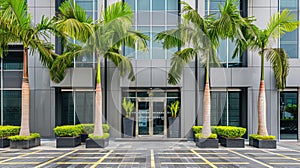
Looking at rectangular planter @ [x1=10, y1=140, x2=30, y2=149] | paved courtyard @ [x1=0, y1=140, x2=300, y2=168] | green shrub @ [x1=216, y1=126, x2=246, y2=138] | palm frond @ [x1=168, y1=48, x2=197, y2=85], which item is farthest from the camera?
palm frond @ [x1=168, y1=48, x2=197, y2=85]

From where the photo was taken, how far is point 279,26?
45.4 ft

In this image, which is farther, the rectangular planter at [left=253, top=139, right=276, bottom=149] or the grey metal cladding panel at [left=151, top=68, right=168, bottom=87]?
the grey metal cladding panel at [left=151, top=68, right=168, bottom=87]

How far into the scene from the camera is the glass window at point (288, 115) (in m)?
16.7

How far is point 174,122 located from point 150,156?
5.45 m

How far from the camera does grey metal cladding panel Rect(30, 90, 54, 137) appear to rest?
650 inches

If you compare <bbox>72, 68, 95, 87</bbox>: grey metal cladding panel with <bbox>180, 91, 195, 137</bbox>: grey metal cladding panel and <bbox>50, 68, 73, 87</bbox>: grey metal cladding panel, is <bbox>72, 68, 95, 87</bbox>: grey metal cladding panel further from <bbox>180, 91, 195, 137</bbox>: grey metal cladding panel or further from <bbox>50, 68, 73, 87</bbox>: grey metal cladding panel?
<bbox>180, 91, 195, 137</bbox>: grey metal cladding panel

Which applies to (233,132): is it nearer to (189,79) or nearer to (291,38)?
(189,79)

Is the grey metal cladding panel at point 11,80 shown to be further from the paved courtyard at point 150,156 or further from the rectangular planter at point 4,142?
the paved courtyard at point 150,156

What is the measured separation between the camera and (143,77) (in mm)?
16281

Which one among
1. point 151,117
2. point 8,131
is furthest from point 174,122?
point 8,131

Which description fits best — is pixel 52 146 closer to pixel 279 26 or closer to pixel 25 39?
pixel 25 39

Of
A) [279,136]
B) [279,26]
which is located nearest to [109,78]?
[279,26]

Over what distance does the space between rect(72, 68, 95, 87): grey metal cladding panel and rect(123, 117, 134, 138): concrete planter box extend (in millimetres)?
2964

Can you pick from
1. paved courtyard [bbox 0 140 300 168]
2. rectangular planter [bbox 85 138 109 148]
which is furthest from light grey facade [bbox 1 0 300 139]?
rectangular planter [bbox 85 138 109 148]
